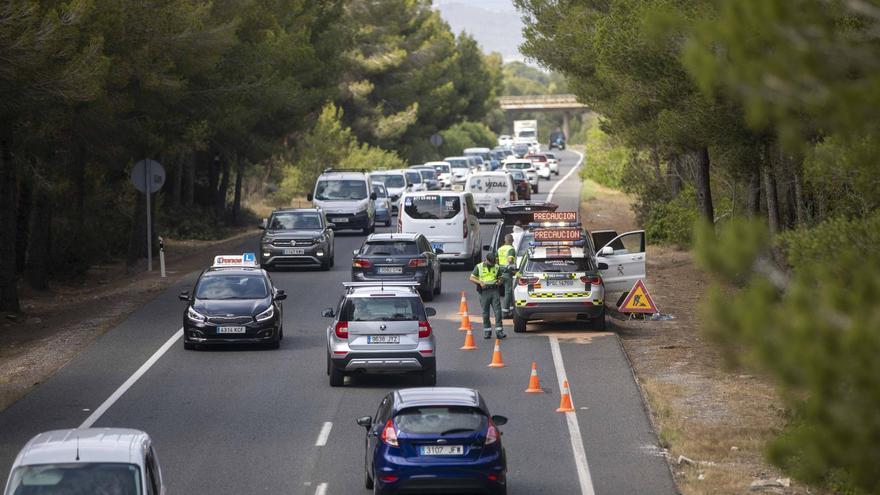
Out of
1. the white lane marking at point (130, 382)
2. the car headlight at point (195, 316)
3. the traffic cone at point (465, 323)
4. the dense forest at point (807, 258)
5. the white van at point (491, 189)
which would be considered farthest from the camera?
the white van at point (491, 189)

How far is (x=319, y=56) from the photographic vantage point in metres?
59.3

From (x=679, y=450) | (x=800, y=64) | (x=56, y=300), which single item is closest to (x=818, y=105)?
(x=800, y=64)

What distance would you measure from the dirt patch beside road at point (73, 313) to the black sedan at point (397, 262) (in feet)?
16.7

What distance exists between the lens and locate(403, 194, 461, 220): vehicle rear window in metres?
37.6

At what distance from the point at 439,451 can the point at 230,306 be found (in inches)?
454

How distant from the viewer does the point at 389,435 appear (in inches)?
582

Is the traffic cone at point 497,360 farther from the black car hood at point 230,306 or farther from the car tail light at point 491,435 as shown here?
the car tail light at point 491,435

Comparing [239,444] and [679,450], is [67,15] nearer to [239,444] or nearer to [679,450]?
[239,444]

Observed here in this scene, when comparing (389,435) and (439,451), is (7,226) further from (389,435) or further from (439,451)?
(439,451)

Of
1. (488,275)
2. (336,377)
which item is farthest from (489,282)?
(336,377)

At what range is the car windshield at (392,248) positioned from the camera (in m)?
32.0

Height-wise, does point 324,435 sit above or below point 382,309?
below

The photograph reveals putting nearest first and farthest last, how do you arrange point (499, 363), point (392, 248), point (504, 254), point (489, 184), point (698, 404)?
1. point (698, 404)
2. point (499, 363)
3. point (504, 254)
4. point (392, 248)
5. point (489, 184)

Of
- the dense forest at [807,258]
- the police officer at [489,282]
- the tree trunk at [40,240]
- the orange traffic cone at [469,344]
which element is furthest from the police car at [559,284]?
the tree trunk at [40,240]
